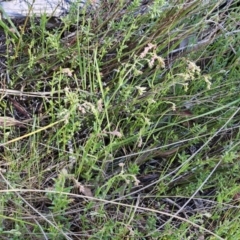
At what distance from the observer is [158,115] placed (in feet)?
4.75

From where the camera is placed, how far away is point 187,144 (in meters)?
1.45

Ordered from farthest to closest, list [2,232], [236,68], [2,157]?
[236,68], [2,157], [2,232]

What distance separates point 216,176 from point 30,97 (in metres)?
0.61

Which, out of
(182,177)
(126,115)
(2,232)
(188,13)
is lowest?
(2,232)

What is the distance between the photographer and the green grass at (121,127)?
1298mm

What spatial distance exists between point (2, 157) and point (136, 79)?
0.47m

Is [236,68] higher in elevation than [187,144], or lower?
higher

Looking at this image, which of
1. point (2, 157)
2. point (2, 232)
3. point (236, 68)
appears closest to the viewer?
point (2, 232)

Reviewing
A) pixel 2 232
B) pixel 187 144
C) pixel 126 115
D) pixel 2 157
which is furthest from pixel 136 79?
pixel 2 232

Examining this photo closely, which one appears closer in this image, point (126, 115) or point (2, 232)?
point (2, 232)

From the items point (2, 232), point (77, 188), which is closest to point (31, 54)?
point (77, 188)

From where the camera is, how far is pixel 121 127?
1444 millimetres

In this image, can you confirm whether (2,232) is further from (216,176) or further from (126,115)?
(216,176)

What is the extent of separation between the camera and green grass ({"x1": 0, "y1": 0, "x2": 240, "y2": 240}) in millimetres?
1298
